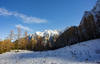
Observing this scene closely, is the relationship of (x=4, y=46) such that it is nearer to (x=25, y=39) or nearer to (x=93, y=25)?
(x=25, y=39)

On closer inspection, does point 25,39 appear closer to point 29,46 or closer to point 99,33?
point 29,46

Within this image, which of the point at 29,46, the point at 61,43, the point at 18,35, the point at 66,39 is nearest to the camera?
the point at 18,35

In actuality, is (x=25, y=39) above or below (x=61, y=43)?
above

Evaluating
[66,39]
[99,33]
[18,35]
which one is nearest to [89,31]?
[99,33]

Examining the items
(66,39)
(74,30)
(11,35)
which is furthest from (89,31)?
(11,35)

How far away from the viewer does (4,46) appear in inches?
1315

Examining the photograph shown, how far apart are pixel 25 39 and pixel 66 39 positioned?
3489 centimetres

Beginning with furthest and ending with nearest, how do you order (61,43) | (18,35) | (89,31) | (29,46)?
(61,43) < (29,46) < (89,31) < (18,35)

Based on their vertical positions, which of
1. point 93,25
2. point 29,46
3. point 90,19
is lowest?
point 29,46

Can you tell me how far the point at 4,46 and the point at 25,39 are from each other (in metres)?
13.4

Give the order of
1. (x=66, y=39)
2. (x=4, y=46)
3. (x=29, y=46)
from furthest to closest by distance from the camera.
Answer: (x=66, y=39)
(x=29, y=46)
(x=4, y=46)

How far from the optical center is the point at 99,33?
2986cm

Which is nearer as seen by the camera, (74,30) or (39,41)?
(74,30)

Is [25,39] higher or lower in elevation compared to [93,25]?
A: lower
